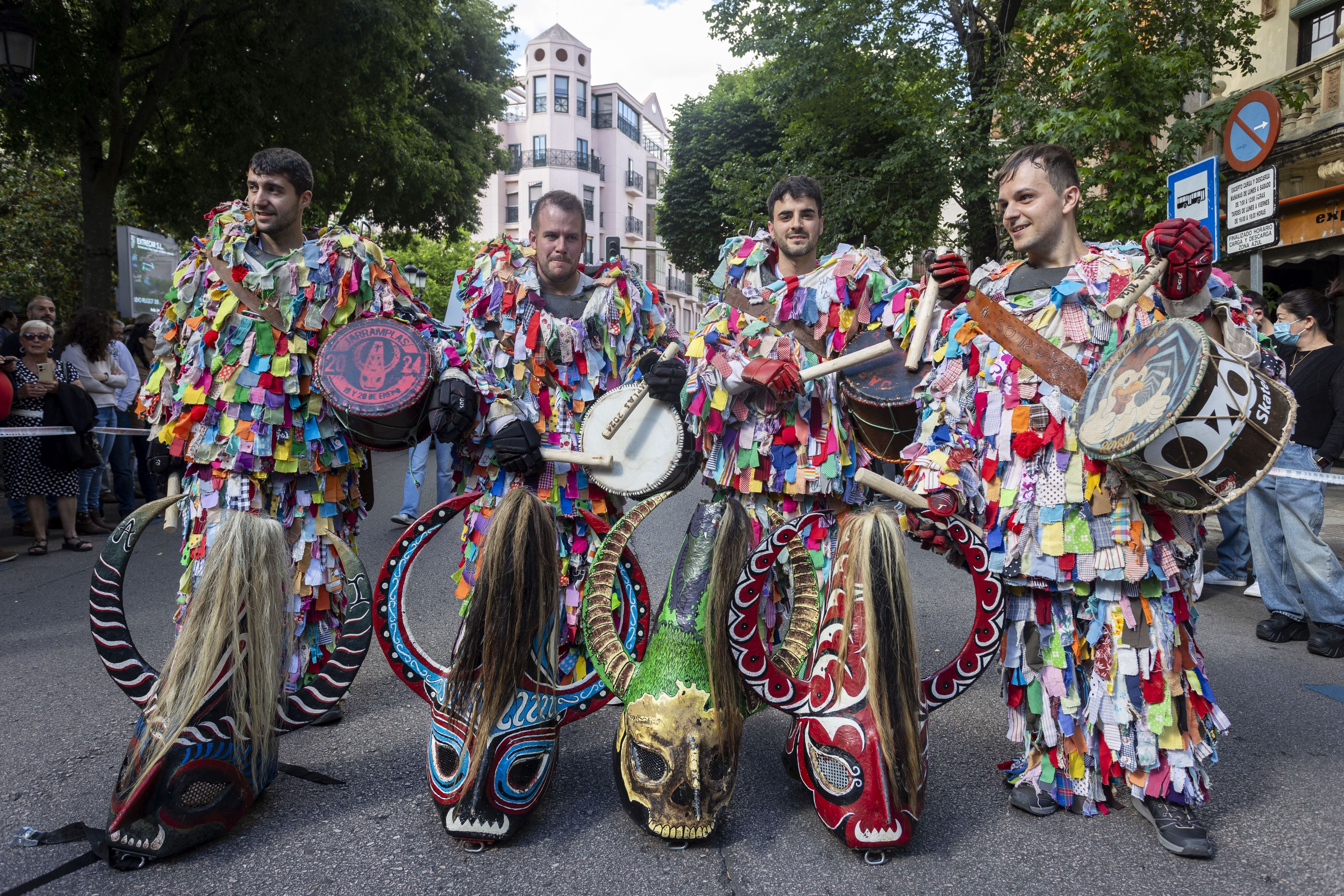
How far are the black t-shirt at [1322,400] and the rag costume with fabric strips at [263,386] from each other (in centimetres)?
494

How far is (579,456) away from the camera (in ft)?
10.0

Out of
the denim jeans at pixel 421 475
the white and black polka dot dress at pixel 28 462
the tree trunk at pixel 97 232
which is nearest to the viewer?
the white and black polka dot dress at pixel 28 462

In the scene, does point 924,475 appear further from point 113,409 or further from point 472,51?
point 472,51

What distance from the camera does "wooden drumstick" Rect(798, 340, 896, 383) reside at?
2920 mm

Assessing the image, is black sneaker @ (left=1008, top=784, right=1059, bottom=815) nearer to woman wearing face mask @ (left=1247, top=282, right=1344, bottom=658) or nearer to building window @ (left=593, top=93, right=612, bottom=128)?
woman wearing face mask @ (left=1247, top=282, right=1344, bottom=658)

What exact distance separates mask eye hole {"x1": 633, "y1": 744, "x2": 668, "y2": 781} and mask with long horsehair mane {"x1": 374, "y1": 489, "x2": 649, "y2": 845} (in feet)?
0.80

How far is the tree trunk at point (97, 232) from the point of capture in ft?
31.2

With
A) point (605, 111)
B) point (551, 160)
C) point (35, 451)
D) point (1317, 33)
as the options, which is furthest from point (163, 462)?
point (605, 111)

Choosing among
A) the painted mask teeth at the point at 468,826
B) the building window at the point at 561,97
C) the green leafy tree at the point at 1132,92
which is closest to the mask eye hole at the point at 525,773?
the painted mask teeth at the point at 468,826

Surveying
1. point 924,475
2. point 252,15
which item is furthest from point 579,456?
point 252,15

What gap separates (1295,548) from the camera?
4.78 metres

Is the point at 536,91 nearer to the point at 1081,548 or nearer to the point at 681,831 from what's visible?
the point at 1081,548

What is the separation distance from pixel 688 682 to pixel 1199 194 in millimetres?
5357

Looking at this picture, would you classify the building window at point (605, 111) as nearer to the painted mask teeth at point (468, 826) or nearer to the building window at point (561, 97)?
the building window at point (561, 97)
